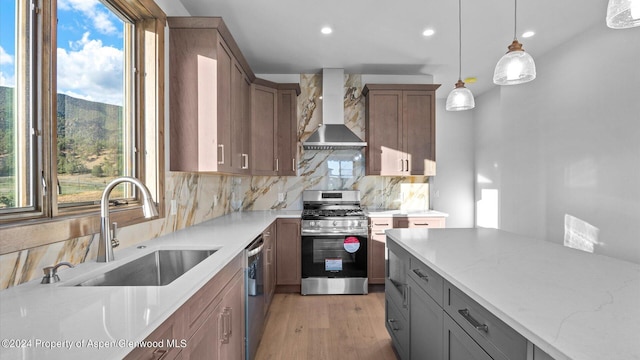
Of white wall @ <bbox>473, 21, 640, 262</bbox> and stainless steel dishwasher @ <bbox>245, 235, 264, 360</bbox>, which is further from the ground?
white wall @ <bbox>473, 21, 640, 262</bbox>

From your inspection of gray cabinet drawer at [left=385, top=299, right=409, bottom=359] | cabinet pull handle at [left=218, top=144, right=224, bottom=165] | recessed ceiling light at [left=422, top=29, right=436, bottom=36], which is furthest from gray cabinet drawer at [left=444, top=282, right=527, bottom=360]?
recessed ceiling light at [left=422, top=29, right=436, bottom=36]

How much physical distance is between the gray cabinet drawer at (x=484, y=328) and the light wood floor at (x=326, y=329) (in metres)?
1.22

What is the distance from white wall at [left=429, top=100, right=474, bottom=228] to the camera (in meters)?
5.27

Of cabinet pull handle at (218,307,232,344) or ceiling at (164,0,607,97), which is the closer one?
cabinet pull handle at (218,307,232,344)

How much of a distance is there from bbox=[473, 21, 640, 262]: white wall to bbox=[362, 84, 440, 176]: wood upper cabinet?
1237 mm

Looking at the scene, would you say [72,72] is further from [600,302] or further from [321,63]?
[321,63]

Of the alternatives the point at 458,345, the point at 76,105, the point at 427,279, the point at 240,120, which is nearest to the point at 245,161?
the point at 240,120

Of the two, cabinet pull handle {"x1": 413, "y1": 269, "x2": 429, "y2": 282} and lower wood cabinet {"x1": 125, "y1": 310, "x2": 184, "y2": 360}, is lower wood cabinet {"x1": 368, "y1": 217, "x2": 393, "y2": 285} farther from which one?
lower wood cabinet {"x1": 125, "y1": 310, "x2": 184, "y2": 360}

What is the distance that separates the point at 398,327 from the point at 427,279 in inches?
29.1

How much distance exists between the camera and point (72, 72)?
1503 millimetres

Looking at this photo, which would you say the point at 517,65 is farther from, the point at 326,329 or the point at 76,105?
the point at 326,329

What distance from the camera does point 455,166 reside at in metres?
5.29

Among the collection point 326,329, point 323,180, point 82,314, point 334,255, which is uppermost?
Result: point 323,180

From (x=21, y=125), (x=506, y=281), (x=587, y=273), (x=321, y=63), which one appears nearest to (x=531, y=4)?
(x=321, y=63)
